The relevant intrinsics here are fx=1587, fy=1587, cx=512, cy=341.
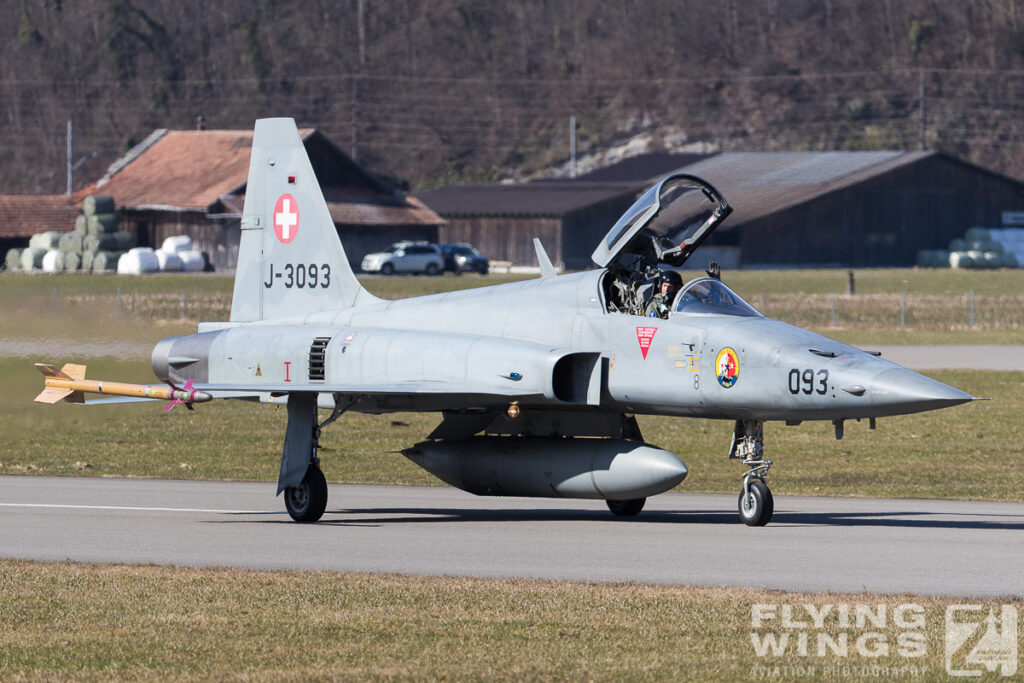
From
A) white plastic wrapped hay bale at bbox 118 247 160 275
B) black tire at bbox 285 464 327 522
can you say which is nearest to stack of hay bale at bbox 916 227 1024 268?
white plastic wrapped hay bale at bbox 118 247 160 275

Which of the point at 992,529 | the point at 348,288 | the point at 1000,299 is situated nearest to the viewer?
the point at 992,529

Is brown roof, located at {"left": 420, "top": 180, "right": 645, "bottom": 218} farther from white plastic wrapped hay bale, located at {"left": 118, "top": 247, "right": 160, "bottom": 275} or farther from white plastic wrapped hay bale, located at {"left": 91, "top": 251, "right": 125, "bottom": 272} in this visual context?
white plastic wrapped hay bale, located at {"left": 91, "top": 251, "right": 125, "bottom": 272}

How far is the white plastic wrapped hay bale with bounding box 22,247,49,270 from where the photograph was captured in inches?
3167

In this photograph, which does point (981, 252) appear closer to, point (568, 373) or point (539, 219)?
point (539, 219)

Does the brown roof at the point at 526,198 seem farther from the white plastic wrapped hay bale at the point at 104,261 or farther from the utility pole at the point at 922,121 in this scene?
the utility pole at the point at 922,121

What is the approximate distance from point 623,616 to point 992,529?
6.15 m

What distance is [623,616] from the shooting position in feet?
34.8

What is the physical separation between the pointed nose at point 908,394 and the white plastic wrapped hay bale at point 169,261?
69624 millimetres

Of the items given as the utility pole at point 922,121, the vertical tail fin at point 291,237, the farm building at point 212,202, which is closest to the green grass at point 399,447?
the vertical tail fin at point 291,237

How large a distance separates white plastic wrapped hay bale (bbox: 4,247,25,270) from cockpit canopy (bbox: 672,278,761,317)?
232 ft

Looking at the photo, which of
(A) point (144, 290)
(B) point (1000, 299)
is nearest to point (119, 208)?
(A) point (144, 290)

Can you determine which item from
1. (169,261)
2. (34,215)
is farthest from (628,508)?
(34,215)

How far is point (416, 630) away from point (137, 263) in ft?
233

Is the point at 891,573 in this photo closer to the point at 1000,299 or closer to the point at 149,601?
the point at 149,601
